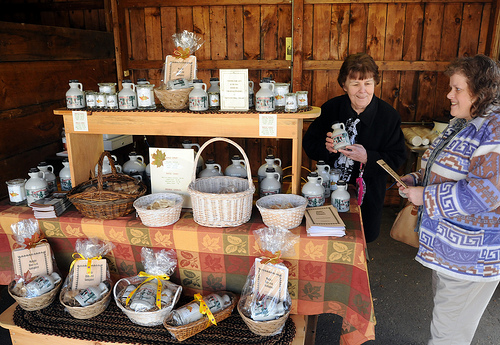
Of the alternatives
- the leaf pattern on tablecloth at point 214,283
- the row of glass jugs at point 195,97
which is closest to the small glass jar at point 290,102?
the row of glass jugs at point 195,97

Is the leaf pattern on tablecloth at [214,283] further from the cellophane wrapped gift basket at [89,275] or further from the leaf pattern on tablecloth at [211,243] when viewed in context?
the cellophane wrapped gift basket at [89,275]

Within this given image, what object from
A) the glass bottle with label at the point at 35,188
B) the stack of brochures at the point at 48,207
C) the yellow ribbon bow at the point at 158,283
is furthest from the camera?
the glass bottle with label at the point at 35,188

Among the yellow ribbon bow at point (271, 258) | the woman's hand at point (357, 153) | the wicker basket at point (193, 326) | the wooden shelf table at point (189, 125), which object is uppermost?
the wooden shelf table at point (189, 125)

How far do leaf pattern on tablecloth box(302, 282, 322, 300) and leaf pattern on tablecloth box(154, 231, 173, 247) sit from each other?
664 millimetres

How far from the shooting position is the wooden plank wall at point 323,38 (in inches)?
152

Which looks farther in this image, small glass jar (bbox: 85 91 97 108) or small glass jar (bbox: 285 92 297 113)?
small glass jar (bbox: 85 91 97 108)

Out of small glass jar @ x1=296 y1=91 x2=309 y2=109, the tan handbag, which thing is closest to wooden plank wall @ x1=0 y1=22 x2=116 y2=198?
small glass jar @ x1=296 y1=91 x2=309 y2=109

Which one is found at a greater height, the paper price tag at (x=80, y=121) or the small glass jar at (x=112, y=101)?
the small glass jar at (x=112, y=101)

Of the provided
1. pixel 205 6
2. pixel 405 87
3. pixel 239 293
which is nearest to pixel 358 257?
pixel 239 293

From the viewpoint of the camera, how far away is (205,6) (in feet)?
13.4

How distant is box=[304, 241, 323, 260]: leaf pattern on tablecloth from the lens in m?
1.72

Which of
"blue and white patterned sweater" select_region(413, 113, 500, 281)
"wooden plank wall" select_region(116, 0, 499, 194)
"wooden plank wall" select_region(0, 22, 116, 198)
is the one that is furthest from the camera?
"wooden plank wall" select_region(116, 0, 499, 194)

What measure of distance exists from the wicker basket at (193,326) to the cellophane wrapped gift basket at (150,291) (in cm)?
8

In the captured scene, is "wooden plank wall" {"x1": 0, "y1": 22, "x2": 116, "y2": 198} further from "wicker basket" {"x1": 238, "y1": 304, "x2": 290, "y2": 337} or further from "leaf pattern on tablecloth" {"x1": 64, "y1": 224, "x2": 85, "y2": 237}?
"wicker basket" {"x1": 238, "y1": 304, "x2": 290, "y2": 337}
